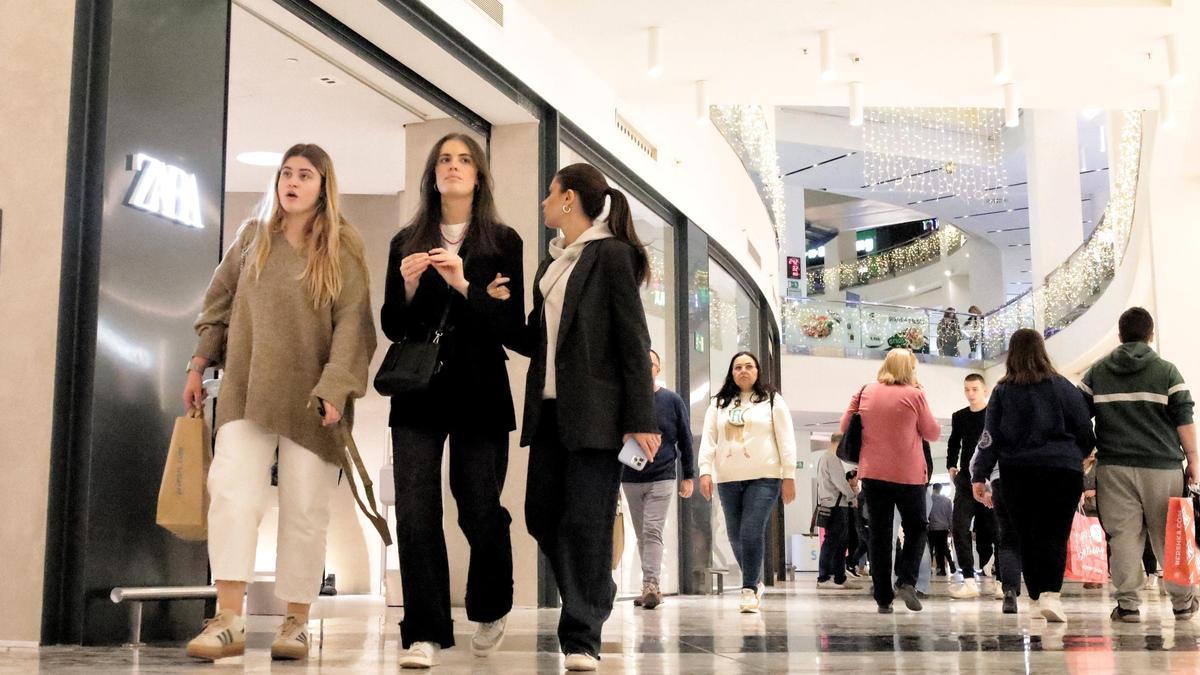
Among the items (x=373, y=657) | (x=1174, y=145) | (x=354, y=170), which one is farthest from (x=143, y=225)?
(x=1174, y=145)

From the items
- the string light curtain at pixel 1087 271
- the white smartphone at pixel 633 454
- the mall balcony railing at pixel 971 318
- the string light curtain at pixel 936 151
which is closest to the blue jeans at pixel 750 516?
the white smartphone at pixel 633 454

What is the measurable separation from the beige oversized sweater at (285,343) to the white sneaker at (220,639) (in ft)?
1.66

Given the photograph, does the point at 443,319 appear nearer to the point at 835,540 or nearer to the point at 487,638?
the point at 487,638

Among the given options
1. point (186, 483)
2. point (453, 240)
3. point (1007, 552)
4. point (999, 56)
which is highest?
point (999, 56)

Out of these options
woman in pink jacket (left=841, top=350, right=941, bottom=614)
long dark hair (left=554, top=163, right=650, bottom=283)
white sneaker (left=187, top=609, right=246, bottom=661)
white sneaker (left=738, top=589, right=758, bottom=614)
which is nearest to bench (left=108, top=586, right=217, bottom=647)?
white sneaker (left=187, top=609, right=246, bottom=661)

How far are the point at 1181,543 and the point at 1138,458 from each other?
43cm

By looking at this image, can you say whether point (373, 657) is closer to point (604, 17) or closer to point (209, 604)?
point (209, 604)

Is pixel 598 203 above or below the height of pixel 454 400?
above

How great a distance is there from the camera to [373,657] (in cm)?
358

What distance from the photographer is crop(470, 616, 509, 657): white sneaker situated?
11.9 feet

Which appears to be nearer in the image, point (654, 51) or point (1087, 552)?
point (654, 51)

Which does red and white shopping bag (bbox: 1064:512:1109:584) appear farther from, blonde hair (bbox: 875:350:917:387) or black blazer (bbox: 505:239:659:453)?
black blazer (bbox: 505:239:659:453)

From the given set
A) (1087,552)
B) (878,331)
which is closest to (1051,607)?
(1087,552)

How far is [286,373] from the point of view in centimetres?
351
